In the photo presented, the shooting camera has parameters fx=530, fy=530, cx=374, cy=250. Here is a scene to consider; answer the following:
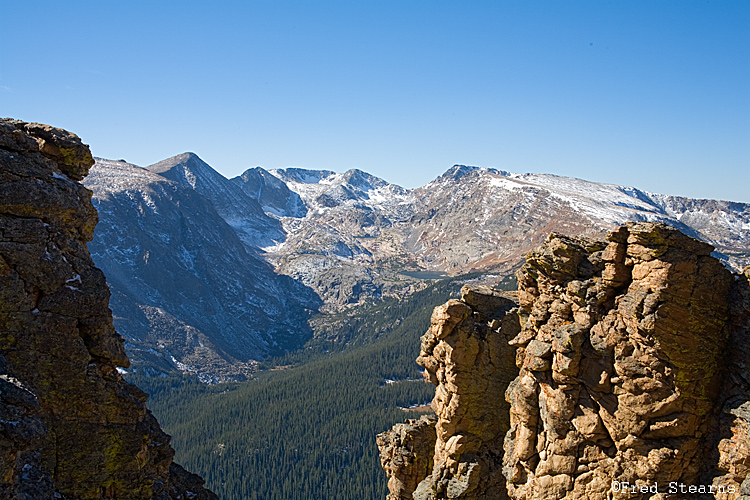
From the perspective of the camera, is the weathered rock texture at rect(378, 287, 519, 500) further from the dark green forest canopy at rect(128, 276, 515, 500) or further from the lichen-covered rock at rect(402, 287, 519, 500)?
the dark green forest canopy at rect(128, 276, 515, 500)

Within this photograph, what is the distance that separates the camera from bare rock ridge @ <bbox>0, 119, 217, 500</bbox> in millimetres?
19984

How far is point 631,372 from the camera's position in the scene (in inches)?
811

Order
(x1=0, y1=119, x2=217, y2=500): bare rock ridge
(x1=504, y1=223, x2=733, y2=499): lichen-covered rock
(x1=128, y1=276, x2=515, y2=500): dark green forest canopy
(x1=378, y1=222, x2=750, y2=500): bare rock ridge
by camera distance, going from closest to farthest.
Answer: (x1=378, y1=222, x2=750, y2=500): bare rock ridge → (x1=504, y1=223, x2=733, y2=499): lichen-covered rock → (x1=0, y1=119, x2=217, y2=500): bare rock ridge → (x1=128, y1=276, x2=515, y2=500): dark green forest canopy

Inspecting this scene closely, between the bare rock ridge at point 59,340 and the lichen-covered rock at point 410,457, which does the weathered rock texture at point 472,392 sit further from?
the bare rock ridge at point 59,340

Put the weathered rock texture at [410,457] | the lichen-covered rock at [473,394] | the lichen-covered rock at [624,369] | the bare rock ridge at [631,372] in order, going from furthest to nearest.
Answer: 1. the weathered rock texture at [410,457]
2. the lichen-covered rock at [473,394]
3. the lichen-covered rock at [624,369]
4. the bare rock ridge at [631,372]

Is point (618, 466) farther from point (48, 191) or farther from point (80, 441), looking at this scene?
point (48, 191)

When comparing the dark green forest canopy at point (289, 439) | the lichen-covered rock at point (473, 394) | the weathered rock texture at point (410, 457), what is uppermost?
the lichen-covered rock at point (473, 394)

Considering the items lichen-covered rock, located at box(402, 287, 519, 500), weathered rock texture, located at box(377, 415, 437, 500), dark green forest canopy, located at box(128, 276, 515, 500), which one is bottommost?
dark green forest canopy, located at box(128, 276, 515, 500)

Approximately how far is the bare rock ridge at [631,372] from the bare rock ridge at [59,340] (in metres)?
17.4

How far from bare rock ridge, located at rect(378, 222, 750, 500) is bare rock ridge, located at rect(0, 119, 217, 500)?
1743 centimetres

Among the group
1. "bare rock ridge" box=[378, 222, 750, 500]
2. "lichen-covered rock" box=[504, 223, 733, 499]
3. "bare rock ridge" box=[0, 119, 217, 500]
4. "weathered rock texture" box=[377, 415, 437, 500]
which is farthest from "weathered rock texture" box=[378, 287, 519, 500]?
"bare rock ridge" box=[0, 119, 217, 500]

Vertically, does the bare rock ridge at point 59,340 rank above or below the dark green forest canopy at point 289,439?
above

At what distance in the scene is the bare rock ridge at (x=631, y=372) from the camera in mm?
19750

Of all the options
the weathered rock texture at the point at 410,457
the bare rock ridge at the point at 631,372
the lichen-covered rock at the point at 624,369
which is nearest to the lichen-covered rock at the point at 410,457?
the weathered rock texture at the point at 410,457
